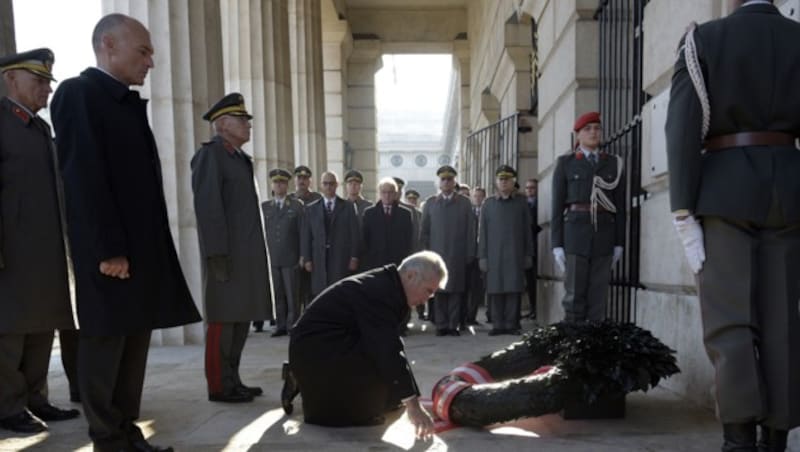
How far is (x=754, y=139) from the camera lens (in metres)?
2.52

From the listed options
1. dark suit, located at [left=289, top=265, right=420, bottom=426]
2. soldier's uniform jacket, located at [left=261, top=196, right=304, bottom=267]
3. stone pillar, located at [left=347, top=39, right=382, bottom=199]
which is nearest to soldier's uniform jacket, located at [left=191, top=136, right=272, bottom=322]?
dark suit, located at [left=289, top=265, right=420, bottom=426]

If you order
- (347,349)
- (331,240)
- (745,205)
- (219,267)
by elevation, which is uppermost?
(745,205)

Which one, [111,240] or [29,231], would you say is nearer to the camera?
[111,240]

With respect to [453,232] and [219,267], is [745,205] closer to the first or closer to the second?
[219,267]

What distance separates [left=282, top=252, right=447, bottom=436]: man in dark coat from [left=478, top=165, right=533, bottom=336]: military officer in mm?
3974

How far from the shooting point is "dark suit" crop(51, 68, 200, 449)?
8.45 feet

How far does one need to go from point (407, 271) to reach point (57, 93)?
170 centimetres

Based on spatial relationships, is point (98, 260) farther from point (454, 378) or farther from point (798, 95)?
point (798, 95)

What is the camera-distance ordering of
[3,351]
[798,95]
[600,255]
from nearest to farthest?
[798,95]
[3,351]
[600,255]

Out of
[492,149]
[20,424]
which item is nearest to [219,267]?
[20,424]

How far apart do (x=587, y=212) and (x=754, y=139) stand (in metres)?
2.52

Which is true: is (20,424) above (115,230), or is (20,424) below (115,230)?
below

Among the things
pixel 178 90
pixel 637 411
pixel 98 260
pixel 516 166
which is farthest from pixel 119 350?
pixel 516 166

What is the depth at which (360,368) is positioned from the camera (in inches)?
128
